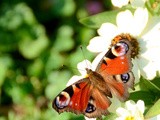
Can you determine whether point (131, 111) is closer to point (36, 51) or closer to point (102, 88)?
point (102, 88)

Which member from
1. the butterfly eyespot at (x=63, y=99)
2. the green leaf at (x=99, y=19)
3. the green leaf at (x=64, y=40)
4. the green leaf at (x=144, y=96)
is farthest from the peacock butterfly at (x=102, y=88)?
the green leaf at (x=64, y=40)

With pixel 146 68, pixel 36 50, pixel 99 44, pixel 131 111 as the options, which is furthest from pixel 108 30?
pixel 36 50

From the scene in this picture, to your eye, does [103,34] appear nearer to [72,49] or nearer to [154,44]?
[154,44]

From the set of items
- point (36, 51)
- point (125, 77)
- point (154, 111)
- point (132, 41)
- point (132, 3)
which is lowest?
point (154, 111)

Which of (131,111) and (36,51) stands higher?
(36,51)

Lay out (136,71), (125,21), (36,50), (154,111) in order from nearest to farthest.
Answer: (154,111), (136,71), (125,21), (36,50)

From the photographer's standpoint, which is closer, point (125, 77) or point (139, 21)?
point (125, 77)

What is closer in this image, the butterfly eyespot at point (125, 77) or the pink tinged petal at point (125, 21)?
the butterfly eyespot at point (125, 77)

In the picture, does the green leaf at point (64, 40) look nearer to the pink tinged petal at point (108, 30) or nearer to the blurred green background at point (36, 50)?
the blurred green background at point (36, 50)
